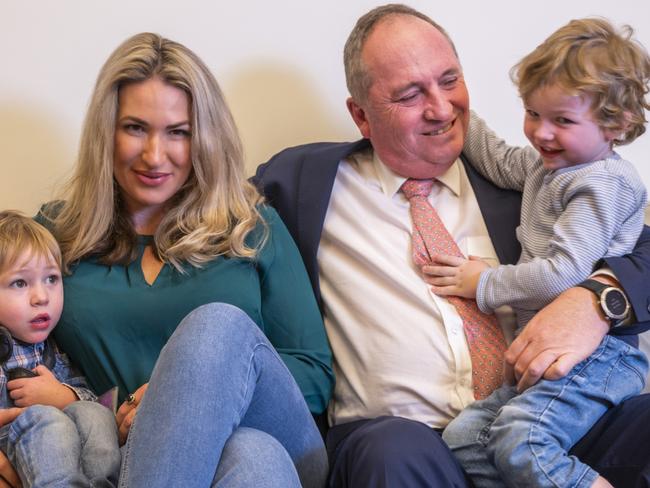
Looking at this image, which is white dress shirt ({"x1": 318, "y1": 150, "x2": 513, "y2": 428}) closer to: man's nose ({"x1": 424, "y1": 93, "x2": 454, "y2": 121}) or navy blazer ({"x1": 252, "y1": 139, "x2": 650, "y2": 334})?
navy blazer ({"x1": 252, "y1": 139, "x2": 650, "y2": 334})

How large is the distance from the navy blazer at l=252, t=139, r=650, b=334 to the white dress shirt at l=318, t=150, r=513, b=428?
3 cm

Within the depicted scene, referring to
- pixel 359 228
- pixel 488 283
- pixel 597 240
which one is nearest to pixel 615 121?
pixel 597 240

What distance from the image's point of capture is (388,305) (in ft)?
6.10

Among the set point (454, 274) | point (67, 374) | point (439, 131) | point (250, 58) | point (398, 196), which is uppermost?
point (250, 58)

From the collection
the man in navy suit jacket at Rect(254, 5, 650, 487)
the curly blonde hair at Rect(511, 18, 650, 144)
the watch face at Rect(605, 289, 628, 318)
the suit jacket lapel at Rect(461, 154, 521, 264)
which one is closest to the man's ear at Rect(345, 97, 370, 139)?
the man in navy suit jacket at Rect(254, 5, 650, 487)

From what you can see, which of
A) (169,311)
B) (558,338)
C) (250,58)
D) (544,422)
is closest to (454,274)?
(558,338)

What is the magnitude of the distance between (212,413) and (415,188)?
832 mm

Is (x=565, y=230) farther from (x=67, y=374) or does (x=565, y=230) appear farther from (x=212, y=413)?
(x=67, y=374)

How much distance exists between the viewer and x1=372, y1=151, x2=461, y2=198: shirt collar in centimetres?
199

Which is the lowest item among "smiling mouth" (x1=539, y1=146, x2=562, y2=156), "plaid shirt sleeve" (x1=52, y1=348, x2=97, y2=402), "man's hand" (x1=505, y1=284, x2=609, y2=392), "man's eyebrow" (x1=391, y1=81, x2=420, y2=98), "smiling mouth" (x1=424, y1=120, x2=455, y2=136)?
"plaid shirt sleeve" (x1=52, y1=348, x2=97, y2=402)

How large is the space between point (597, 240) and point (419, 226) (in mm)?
405

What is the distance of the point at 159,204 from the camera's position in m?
1.91

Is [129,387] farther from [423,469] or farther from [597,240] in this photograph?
[597,240]

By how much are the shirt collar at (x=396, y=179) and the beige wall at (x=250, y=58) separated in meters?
0.32
